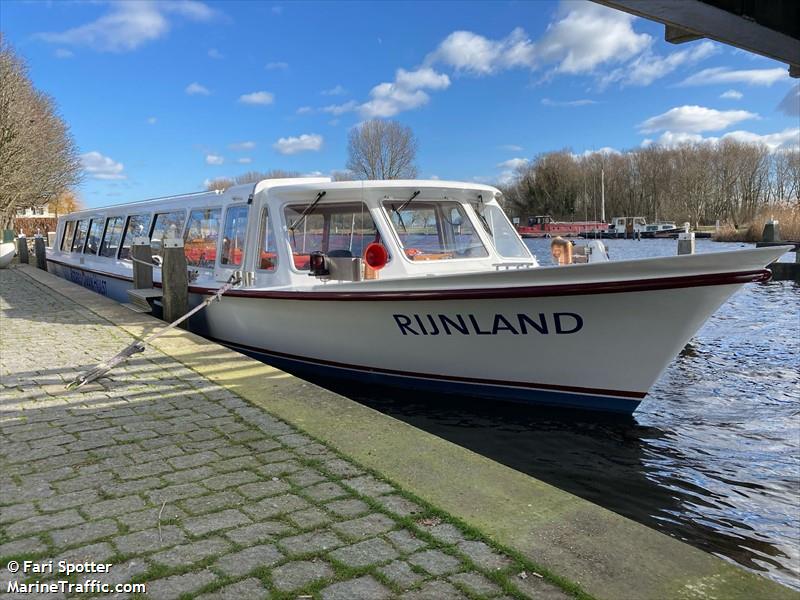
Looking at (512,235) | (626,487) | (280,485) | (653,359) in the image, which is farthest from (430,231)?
(280,485)

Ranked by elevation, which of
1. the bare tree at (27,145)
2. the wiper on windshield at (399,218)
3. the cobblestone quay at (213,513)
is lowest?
the cobblestone quay at (213,513)

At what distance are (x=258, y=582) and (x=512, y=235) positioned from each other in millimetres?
6430

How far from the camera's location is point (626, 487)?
4.80 metres

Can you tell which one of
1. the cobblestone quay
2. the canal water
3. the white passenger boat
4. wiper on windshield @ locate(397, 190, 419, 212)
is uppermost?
wiper on windshield @ locate(397, 190, 419, 212)

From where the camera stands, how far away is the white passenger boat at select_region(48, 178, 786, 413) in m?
5.19

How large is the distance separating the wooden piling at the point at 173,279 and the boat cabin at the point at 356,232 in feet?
1.51

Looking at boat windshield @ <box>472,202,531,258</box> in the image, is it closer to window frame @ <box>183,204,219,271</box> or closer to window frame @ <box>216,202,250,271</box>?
window frame @ <box>216,202,250,271</box>

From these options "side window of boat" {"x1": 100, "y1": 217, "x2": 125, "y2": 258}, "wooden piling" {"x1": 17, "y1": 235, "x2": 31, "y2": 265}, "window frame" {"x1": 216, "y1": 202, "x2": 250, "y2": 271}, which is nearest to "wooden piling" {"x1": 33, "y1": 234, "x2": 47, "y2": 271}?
"wooden piling" {"x1": 17, "y1": 235, "x2": 31, "y2": 265}

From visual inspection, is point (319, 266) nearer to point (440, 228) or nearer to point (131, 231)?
point (440, 228)

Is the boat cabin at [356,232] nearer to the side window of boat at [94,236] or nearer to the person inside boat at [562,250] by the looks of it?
the person inside boat at [562,250]

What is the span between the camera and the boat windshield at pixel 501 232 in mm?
7918

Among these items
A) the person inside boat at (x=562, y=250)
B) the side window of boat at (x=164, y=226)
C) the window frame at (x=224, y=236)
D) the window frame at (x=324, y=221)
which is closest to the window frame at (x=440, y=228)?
the window frame at (x=324, y=221)

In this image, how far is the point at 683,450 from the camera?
18.0 feet

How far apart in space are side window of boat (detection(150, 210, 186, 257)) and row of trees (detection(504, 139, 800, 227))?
2158 inches
